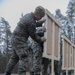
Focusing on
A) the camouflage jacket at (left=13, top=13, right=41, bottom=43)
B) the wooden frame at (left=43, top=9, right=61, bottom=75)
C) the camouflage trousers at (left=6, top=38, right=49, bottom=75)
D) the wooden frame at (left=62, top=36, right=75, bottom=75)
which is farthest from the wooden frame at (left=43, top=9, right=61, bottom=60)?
the wooden frame at (left=62, top=36, right=75, bottom=75)

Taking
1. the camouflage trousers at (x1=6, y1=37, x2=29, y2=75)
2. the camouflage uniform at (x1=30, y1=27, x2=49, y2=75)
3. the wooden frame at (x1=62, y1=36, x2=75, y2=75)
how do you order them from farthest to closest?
the wooden frame at (x1=62, y1=36, x2=75, y2=75)
the camouflage uniform at (x1=30, y1=27, x2=49, y2=75)
the camouflage trousers at (x1=6, y1=37, x2=29, y2=75)

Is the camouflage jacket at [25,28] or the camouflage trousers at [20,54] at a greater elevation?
the camouflage jacket at [25,28]

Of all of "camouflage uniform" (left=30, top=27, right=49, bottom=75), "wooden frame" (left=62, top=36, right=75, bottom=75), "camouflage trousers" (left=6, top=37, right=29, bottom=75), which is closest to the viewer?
"camouflage trousers" (left=6, top=37, right=29, bottom=75)

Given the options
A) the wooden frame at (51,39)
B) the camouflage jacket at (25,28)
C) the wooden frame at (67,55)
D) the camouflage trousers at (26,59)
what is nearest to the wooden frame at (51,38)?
the wooden frame at (51,39)

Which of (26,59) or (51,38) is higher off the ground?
(51,38)

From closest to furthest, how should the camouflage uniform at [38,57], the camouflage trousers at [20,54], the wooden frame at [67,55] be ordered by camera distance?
the camouflage trousers at [20,54], the camouflage uniform at [38,57], the wooden frame at [67,55]

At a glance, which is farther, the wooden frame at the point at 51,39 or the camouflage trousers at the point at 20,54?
the wooden frame at the point at 51,39

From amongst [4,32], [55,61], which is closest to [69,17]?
[4,32]

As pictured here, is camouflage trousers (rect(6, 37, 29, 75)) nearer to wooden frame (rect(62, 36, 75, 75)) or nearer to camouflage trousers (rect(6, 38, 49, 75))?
camouflage trousers (rect(6, 38, 49, 75))

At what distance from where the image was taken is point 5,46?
2280cm

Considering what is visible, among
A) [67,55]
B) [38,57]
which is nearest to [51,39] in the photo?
[38,57]

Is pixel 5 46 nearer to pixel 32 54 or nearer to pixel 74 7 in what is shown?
pixel 74 7

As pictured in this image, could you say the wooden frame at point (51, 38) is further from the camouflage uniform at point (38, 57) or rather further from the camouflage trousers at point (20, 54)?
the camouflage trousers at point (20, 54)

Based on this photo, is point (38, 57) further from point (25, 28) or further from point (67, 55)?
point (67, 55)
